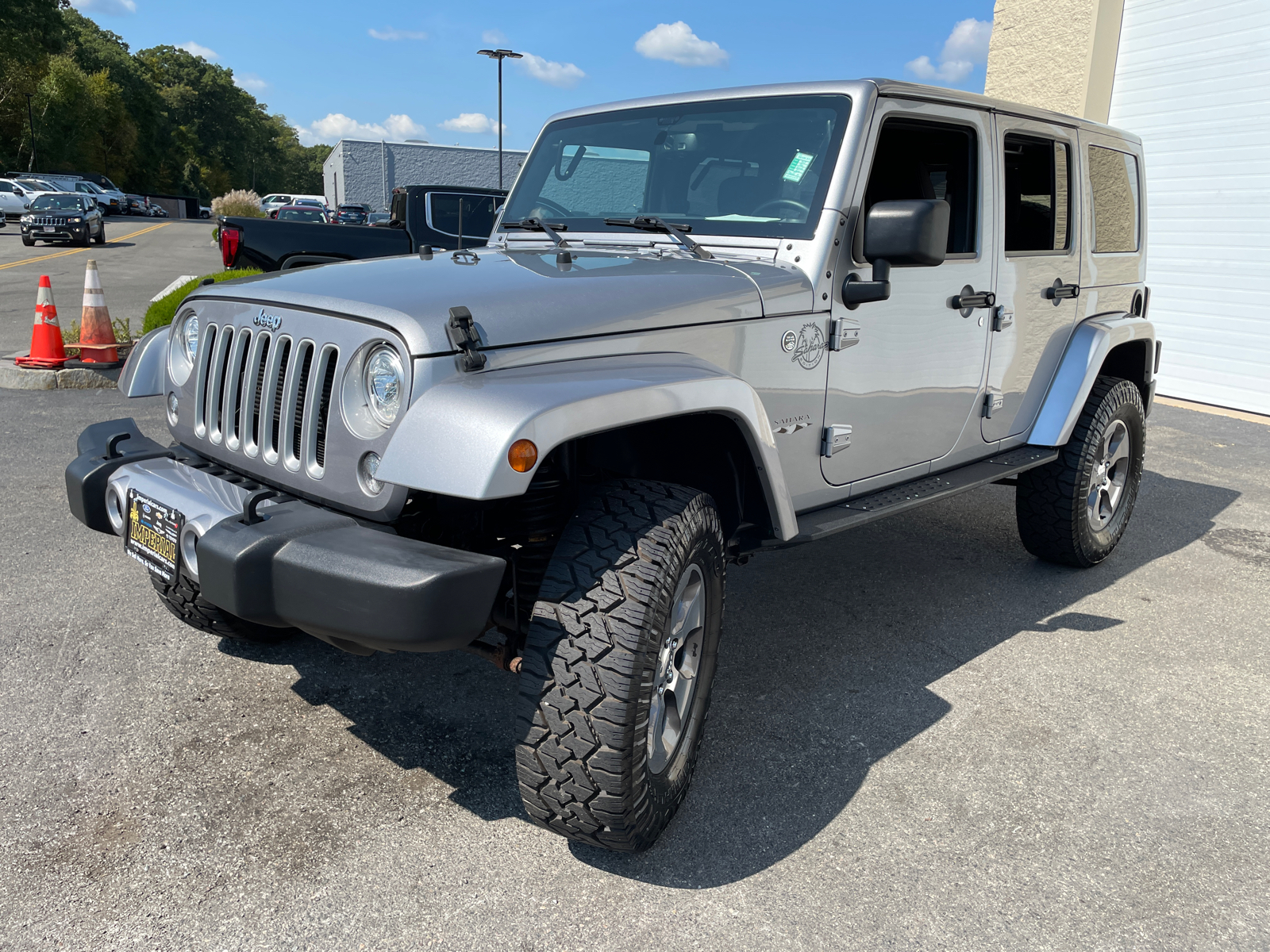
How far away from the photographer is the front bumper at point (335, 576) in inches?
75.6

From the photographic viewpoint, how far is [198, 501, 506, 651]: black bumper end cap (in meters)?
1.92

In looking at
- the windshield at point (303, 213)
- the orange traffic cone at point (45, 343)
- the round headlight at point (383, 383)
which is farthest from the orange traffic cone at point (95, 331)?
the windshield at point (303, 213)

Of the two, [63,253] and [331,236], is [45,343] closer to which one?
[331,236]

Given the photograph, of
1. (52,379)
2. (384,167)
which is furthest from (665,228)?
(384,167)

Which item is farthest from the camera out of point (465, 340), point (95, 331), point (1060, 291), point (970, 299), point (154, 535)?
point (95, 331)

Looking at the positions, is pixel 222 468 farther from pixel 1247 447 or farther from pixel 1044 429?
pixel 1247 447

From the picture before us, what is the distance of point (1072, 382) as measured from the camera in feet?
13.5

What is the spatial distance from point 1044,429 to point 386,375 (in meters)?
2.97

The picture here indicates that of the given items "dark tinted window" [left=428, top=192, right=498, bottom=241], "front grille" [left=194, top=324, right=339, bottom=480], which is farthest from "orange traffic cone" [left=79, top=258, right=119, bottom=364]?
"front grille" [left=194, top=324, right=339, bottom=480]

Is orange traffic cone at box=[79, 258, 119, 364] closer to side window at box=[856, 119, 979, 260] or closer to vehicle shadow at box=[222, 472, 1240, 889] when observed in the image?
vehicle shadow at box=[222, 472, 1240, 889]

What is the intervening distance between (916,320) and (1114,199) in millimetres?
1895

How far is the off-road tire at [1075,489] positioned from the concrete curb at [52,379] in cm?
650

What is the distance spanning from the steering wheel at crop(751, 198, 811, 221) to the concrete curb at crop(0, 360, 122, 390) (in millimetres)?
6079

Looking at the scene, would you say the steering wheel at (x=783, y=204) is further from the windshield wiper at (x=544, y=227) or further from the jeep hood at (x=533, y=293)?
the windshield wiper at (x=544, y=227)
